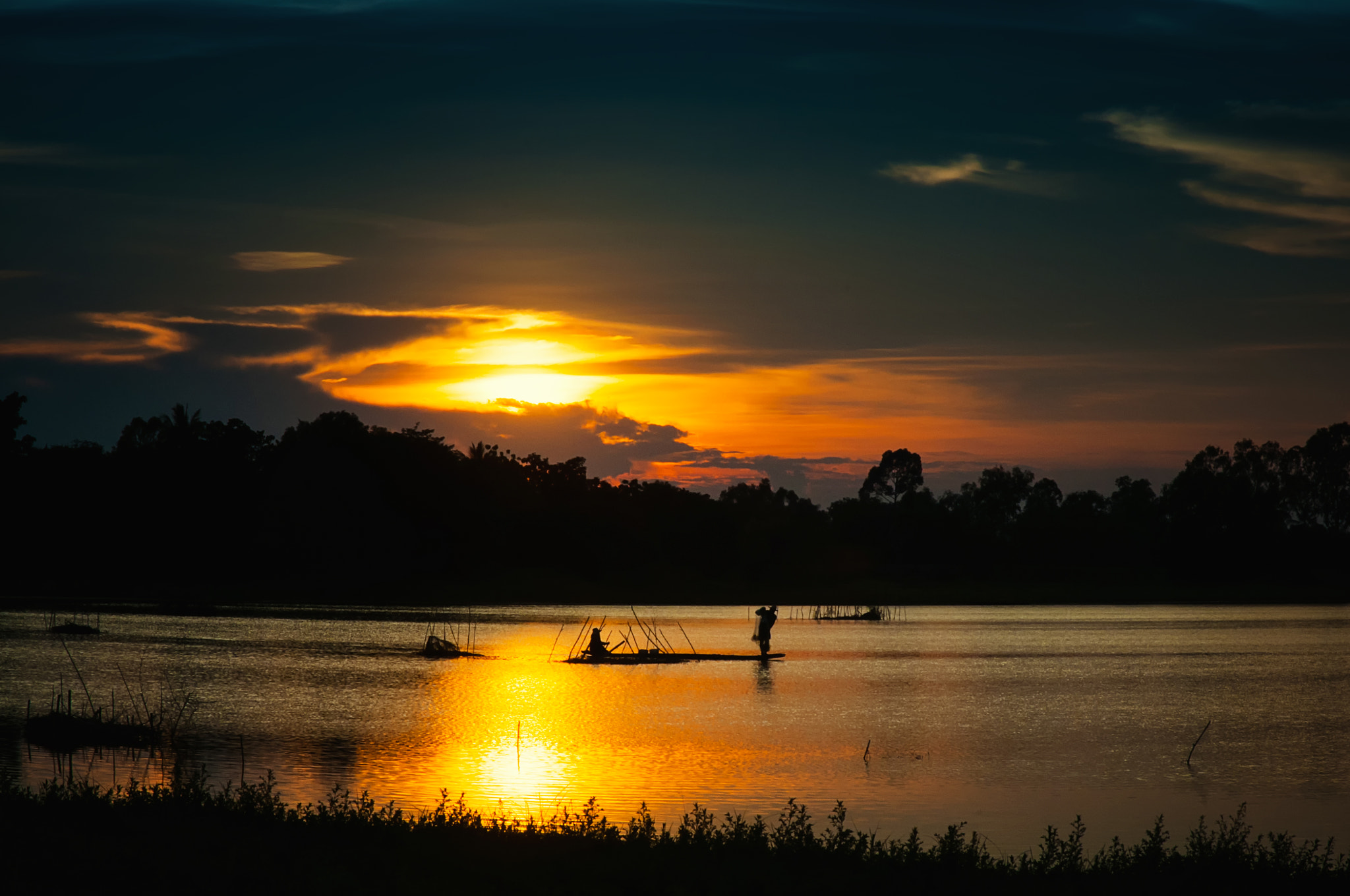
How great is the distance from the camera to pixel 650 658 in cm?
5169

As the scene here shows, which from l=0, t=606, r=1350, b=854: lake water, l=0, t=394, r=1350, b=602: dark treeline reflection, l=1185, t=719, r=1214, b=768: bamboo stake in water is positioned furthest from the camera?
l=0, t=394, r=1350, b=602: dark treeline reflection

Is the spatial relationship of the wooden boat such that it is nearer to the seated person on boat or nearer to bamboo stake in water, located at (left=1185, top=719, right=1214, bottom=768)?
the seated person on boat

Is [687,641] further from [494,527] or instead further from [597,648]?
[494,527]

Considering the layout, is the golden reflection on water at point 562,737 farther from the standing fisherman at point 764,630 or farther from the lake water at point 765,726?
the standing fisherman at point 764,630

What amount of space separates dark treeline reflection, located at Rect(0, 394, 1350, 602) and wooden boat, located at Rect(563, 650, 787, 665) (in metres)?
67.1

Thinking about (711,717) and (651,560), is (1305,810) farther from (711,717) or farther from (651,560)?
(651,560)

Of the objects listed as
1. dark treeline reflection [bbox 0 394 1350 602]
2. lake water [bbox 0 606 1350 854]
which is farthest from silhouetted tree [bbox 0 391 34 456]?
lake water [bbox 0 606 1350 854]

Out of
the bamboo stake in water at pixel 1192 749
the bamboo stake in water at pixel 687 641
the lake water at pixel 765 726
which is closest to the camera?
the lake water at pixel 765 726

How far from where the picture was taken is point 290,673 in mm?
43219

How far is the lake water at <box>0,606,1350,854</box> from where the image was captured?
21.0 m

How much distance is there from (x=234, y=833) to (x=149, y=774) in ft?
27.1

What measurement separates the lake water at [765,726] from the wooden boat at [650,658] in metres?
1.18

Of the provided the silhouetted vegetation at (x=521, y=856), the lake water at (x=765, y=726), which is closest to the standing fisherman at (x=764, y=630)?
the lake water at (x=765, y=726)

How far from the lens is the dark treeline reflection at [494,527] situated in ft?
355
